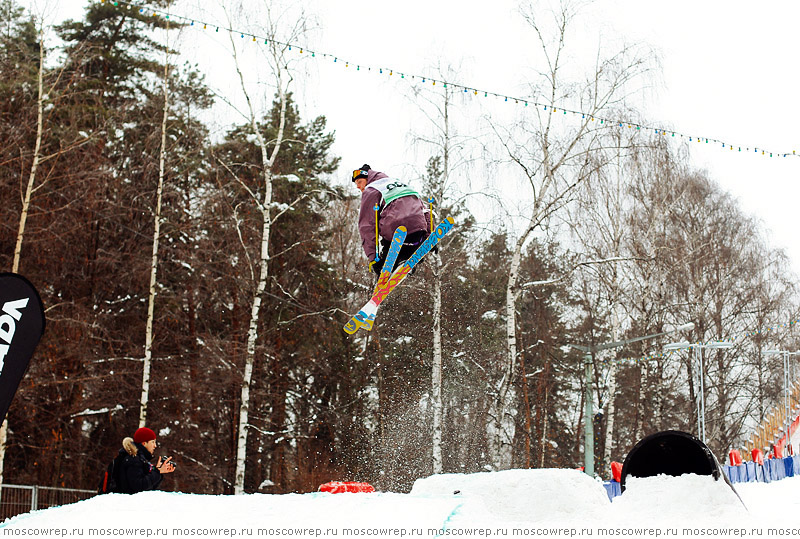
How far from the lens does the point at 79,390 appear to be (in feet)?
56.2

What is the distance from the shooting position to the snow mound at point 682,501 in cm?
543

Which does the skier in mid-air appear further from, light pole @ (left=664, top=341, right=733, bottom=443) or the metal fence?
light pole @ (left=664, top=341, right=733, bottom=443)

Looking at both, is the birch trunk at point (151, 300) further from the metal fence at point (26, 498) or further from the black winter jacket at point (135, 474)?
the black winter jacket at point (135, 474)

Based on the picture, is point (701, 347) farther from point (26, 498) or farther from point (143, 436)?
point (143, 436)

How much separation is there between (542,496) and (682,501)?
1.03m

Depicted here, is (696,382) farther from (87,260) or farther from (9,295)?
(9,295)

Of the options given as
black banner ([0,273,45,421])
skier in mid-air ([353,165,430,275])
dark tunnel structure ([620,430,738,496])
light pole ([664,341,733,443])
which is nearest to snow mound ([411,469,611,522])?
dark tunnel structure ([620,430,738,496])

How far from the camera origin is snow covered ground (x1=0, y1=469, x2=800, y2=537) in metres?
5.03

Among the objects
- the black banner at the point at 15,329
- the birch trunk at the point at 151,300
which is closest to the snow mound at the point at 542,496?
the black banner at the point at 15,329

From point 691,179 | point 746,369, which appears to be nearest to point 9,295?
point 691,179

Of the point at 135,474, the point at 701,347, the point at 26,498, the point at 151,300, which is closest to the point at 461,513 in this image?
the point at 135,474

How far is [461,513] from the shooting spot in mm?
5836

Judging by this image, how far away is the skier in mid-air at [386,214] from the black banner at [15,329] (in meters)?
2.95

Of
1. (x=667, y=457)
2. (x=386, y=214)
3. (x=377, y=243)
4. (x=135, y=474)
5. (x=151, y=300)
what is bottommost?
(x=135, y=474)
